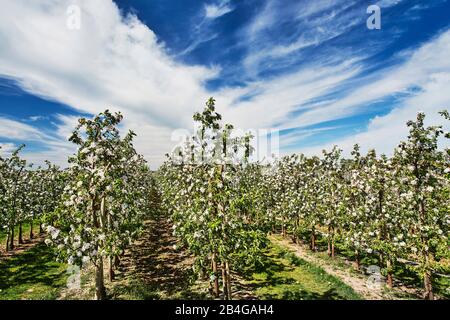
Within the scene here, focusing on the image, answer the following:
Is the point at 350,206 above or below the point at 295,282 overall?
above

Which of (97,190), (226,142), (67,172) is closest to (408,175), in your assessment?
(226,142)

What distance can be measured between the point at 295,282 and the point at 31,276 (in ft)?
65.8

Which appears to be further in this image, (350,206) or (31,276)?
(350,206)

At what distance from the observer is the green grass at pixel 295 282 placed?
18.0 meters

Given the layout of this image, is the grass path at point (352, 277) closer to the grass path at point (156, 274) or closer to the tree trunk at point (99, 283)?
the grass path at point (156, 274)

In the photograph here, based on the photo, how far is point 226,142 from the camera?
48.3 feet

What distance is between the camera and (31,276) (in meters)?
22.8

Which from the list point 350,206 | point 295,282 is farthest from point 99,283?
point 350,206

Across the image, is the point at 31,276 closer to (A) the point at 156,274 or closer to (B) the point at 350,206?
(A) the point at 156,274

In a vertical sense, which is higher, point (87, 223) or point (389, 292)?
point (87, 223)

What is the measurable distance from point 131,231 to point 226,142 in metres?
9.99

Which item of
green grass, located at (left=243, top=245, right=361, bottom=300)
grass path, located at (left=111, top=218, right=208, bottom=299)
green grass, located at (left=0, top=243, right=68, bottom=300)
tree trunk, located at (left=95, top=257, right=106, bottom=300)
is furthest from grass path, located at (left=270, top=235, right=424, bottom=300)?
green grass, located at (left=0, top=243, right=68, bottom=300)

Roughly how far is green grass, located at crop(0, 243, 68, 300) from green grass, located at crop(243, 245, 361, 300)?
43.4 ft
